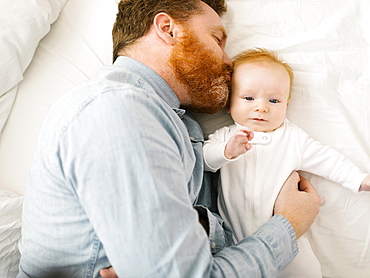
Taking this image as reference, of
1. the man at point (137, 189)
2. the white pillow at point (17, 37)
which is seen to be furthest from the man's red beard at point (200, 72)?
the white pillow at point (17, 37)

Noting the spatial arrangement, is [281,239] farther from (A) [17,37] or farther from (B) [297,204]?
(A) [17,37]

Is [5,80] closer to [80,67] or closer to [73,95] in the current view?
[80,67]

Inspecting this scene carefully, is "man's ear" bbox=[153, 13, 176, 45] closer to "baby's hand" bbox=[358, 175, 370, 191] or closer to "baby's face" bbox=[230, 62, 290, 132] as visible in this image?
"baby's face" bbox=[230, 62, 290, 132]

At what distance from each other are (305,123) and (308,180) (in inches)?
8.0

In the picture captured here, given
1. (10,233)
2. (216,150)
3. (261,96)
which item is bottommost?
(10,233)

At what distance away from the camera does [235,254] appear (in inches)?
36.0

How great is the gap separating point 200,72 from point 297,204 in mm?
508

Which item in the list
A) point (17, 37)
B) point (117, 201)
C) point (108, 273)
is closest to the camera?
point (117, 201)

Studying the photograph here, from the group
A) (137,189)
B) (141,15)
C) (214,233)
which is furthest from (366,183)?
(141,15)

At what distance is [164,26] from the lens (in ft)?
4.05

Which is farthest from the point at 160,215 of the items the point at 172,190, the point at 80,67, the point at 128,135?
the point at 80,67

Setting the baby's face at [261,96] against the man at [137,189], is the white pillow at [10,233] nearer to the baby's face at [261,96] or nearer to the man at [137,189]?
the man at [137,189]

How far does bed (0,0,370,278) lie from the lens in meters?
1.26

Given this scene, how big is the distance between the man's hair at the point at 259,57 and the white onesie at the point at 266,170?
233 millimetres
